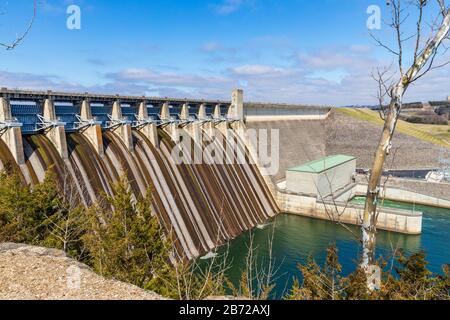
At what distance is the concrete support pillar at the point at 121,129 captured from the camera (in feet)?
79.5

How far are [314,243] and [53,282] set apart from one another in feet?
75.2

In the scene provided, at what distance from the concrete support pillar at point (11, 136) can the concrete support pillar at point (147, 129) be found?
33.5ft

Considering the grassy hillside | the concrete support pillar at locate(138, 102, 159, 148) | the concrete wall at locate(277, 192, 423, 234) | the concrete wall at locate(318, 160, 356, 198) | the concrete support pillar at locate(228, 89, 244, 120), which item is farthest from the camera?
the grassy hillside

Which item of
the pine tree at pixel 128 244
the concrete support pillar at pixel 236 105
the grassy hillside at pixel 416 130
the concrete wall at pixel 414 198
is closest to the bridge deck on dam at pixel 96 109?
the concrete support pillar at pixel 236 105

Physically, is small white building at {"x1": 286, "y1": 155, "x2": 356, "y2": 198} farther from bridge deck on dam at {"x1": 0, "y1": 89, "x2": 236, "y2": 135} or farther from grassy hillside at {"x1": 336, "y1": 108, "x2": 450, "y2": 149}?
grassy hillside at {"x1": 336, "y1": 108, "x2": 450, "y2": 149}

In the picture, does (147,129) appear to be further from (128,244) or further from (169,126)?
(128,244)

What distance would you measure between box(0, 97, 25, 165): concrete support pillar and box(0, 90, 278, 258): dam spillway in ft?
0.16

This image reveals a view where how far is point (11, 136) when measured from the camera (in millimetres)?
17359

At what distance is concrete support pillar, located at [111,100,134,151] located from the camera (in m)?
24.2

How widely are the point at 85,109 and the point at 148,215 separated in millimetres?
11942

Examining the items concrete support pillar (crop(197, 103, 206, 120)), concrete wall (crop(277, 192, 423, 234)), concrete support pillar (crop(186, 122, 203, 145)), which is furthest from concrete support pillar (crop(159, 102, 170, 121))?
concrete wall (crop(277, 192, 423, 234))

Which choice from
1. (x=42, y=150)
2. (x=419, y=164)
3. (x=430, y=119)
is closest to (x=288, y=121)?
(x=419, y=164)
